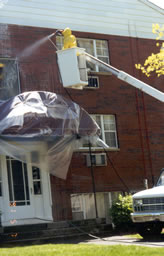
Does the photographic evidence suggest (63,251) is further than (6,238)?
No

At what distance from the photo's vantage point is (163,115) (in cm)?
2280

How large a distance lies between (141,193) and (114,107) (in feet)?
21.6

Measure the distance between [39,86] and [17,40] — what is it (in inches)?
77.3

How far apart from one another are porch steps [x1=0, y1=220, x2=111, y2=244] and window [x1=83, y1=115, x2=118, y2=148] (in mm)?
3555

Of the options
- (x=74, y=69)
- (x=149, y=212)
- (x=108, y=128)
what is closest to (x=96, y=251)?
(x=149, y=212)

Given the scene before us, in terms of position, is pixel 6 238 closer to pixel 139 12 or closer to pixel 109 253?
pixel 109 253

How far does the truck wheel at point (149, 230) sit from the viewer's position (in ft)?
50.6

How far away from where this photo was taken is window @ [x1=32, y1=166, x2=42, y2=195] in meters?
18.7

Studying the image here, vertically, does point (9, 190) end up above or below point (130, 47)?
below

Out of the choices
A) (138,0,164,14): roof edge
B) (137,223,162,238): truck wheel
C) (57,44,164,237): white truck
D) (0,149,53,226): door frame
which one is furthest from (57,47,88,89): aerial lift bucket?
(138,0,164,14): roof edge

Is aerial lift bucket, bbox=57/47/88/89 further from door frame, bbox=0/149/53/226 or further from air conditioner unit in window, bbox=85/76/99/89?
air conditioner unit in window, bbox=85/76/99/89

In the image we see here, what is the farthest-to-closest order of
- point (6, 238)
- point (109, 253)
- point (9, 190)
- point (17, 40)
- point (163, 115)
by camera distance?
point (163, 115) < point (17, 40) < point (9, 190) < point (6, 238) < point (109, 253)

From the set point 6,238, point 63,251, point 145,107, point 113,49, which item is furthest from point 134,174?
point 63,251

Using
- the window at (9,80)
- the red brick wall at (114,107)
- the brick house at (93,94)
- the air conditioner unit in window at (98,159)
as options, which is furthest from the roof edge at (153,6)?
the window at (9,80)
